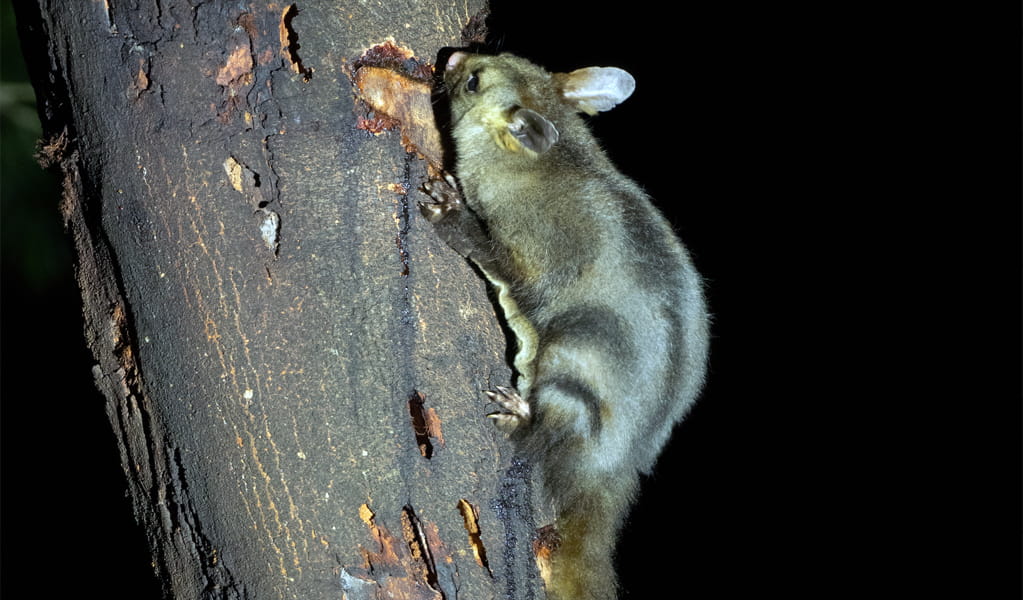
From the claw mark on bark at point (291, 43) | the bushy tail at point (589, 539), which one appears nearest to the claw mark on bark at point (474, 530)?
the bushy tail at point (589, 539)

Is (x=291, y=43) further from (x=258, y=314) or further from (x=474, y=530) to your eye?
(x=474, y=530)

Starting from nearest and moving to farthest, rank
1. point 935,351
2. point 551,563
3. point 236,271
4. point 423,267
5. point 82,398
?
point 236,271 < point 423,267 < point 551,563 < point 935,351 < point 82,398

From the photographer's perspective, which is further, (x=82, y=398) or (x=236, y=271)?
(x=82, y=398)

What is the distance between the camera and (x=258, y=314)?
186 cm

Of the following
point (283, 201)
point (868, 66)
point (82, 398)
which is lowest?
point (82, 398)

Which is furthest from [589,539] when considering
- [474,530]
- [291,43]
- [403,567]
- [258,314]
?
[291,43]

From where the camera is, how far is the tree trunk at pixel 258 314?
185cm

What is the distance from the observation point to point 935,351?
413 centimetres

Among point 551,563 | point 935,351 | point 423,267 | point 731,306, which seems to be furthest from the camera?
point 731,306

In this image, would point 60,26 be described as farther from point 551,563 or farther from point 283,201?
point 551,563

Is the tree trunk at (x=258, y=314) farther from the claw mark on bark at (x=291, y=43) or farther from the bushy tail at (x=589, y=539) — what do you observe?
the bushy tail at (x=589, y=539)

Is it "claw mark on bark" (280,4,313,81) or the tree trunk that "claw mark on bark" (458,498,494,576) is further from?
"claw mark on bark" (280,4,313,81)

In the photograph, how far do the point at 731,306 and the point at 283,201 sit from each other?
294 centimetres

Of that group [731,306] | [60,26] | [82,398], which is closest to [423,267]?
[60,26]
